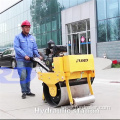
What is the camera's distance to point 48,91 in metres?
5.18

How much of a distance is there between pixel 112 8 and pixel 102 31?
83.7 inches

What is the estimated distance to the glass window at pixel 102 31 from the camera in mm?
19550

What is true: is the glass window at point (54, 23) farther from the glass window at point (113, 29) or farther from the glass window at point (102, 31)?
the glass window at point (113, 29)

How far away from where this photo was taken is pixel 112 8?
747 inches

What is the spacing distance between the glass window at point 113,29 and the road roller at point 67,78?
1414 centimetres

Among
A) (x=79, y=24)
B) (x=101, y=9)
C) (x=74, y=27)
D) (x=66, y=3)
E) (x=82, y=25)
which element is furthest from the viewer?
(x=66, y=3)

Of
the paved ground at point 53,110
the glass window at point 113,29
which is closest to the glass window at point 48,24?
the glass window at point 113,29

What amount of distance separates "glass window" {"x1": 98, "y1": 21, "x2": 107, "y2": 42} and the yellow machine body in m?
15.2

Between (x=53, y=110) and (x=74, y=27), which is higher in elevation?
(x=74, y=27)

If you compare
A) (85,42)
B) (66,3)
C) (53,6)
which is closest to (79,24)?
(85,42)

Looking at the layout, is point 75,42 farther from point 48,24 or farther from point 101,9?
point 48,24

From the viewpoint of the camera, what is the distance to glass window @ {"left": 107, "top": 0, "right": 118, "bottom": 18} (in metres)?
18.6

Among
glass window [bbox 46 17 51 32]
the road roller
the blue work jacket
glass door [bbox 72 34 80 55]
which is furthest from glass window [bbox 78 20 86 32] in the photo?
the road roller

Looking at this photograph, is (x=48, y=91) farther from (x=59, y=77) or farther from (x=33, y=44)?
(x=33, y=44)
